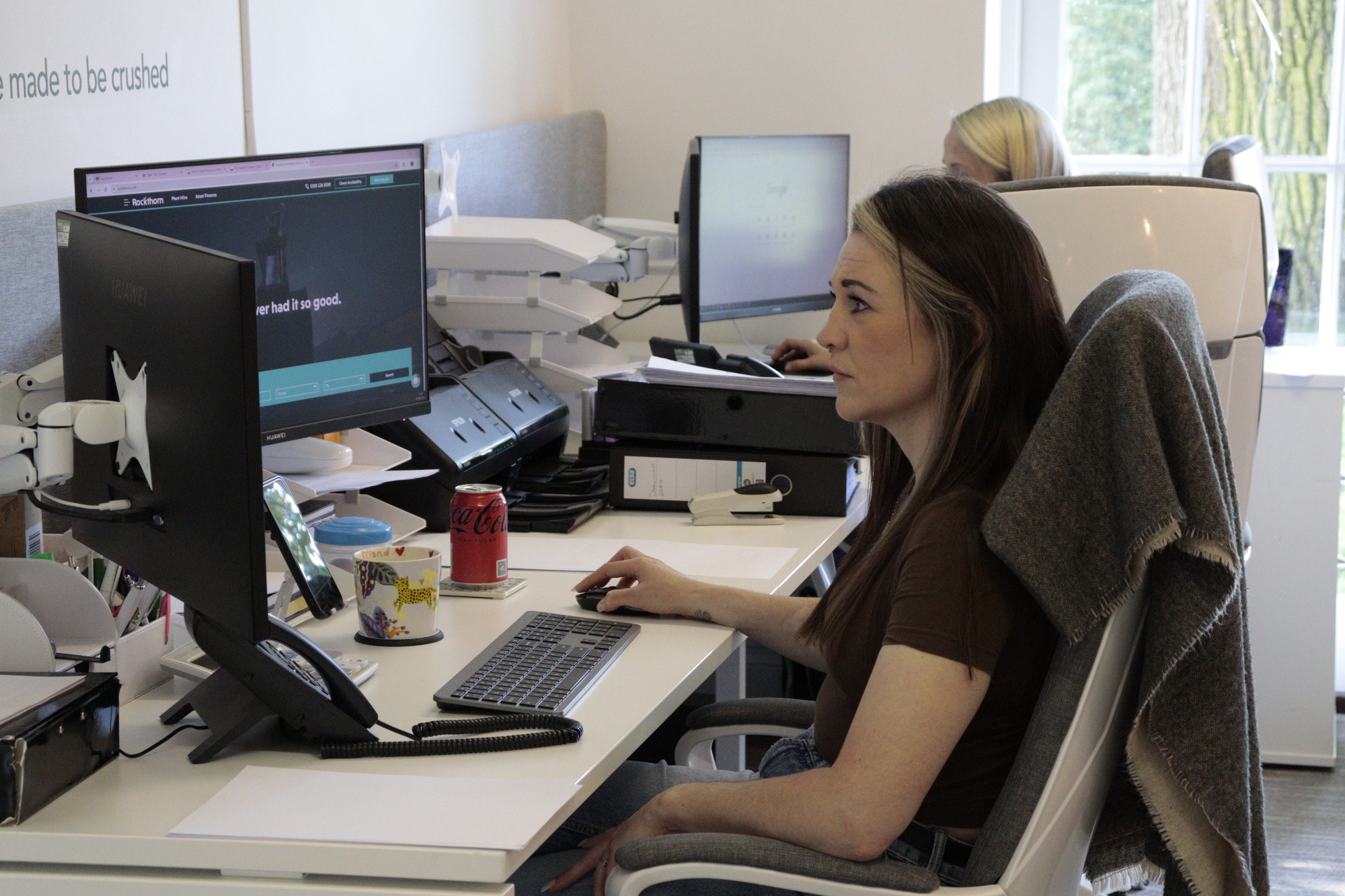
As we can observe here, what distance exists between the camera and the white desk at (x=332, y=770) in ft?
3.17

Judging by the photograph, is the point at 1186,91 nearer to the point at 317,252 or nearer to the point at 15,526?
the point at 317,252

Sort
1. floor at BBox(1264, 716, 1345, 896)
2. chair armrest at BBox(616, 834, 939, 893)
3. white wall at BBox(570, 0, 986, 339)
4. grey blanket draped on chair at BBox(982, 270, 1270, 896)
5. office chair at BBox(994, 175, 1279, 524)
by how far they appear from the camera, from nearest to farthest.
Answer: grey blanket draped on chair at BBox(982, 270, 1270, 896)
chair armrest at BBox(616, 834, 939, 893)
office chair at BBox(994, 175, 1279, 524)
floor at BBox(1264, 716, 1345, 896)
white wall at BBox(570, 0, 986, 339)

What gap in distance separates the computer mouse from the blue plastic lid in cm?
23

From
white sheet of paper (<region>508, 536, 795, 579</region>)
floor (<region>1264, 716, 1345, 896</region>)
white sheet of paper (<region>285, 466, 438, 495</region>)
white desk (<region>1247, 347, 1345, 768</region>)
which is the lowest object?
floor (<region>1264, 716, 1345, 896</region>)

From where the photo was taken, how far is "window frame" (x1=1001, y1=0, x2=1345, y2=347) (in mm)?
3234

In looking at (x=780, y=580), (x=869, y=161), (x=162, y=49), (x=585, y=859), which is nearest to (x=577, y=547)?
(x=780, y=580)

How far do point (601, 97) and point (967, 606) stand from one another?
251 centimetres

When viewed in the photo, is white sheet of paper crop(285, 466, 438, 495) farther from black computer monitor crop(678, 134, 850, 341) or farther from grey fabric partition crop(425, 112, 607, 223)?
black computer monitor crop(678, 134, 850, 341)

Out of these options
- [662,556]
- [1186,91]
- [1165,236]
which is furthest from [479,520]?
[1186,91]

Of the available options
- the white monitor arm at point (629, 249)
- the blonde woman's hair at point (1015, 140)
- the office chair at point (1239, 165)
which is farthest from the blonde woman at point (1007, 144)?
the white monitor arm at point (629, 249)

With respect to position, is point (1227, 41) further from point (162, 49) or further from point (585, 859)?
point (585, 859)

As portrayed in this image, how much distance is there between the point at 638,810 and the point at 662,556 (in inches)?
16.8

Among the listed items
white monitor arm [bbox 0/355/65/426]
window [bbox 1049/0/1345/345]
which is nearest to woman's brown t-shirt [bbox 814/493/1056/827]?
white monitor arm [bbox 0/355/65/426]

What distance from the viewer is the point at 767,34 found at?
10.5ft
